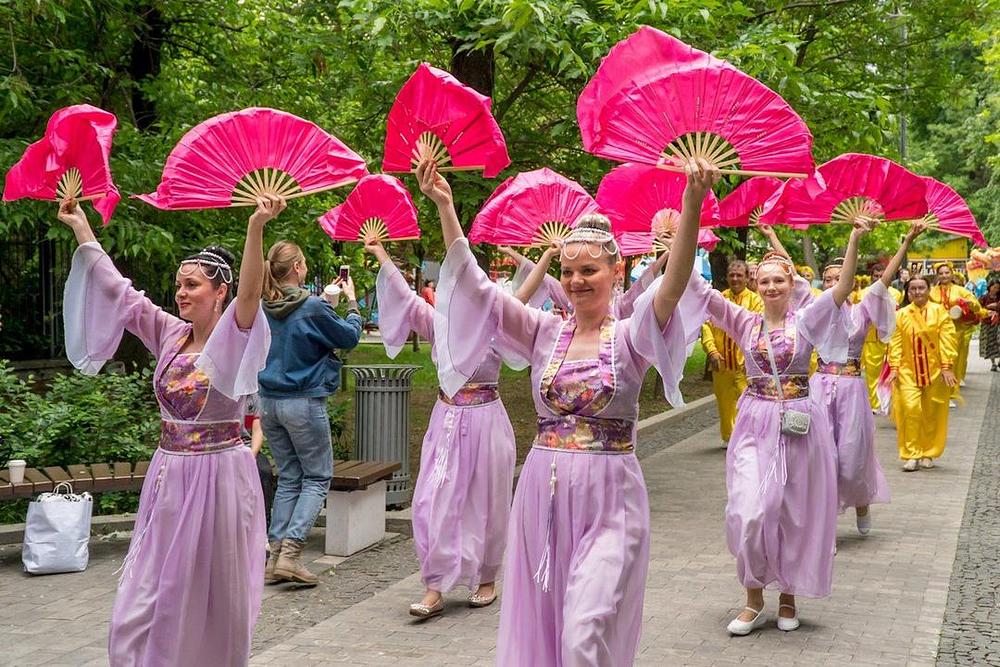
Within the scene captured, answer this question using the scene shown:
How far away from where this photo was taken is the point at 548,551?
467cm

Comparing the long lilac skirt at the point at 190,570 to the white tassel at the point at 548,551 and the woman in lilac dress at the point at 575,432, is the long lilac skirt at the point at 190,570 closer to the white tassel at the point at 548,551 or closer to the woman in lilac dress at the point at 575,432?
the woman in lilac dress at the point at 575,432

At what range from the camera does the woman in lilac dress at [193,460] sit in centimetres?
482

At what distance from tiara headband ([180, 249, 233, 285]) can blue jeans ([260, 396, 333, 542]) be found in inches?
98.5

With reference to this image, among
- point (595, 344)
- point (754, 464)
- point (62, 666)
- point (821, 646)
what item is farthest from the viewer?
point (754, 464)

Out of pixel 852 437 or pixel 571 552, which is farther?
pixel 852 437

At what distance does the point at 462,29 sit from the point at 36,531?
5.25m

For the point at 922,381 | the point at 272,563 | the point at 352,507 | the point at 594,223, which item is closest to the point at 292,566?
the point at 272,563

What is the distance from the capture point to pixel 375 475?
28.1 ft

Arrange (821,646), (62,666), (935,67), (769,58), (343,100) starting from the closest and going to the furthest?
(62,666) → (821,646) → (769,58) → (343,100) → (935,67)

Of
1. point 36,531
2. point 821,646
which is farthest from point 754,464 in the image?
point 36,531

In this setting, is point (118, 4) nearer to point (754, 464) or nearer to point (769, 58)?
point (769, 58)

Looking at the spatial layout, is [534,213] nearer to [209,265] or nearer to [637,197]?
[637,197]

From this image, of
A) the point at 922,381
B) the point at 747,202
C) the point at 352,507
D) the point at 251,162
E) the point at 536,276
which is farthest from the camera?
the point at 922,381

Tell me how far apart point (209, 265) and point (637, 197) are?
2231 millimetres
